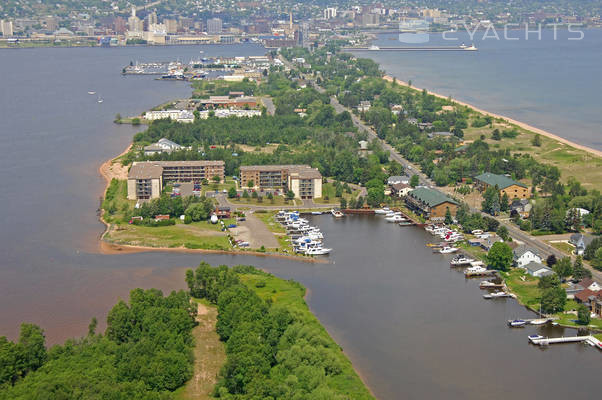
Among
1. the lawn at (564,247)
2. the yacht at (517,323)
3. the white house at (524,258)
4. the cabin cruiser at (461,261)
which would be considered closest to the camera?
the yacht at (517,323)

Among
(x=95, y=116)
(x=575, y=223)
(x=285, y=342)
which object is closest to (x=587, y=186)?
(x=575, y=223)

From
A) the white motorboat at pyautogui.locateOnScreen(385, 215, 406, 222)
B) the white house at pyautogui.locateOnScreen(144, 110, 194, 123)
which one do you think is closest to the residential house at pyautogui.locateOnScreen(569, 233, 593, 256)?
the white motorboat at pyautogui.locateOnScreen(385, 215, 406, 222)

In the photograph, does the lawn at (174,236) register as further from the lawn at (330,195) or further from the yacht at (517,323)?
Answer: the yacht at (517,323)

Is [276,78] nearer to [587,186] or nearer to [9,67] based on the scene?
[9,67]

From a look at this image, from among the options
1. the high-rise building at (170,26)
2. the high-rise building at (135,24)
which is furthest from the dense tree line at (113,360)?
the high-rise building at (135,24)

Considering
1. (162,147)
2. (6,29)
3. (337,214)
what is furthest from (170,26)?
(337,214)

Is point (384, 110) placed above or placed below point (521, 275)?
above
